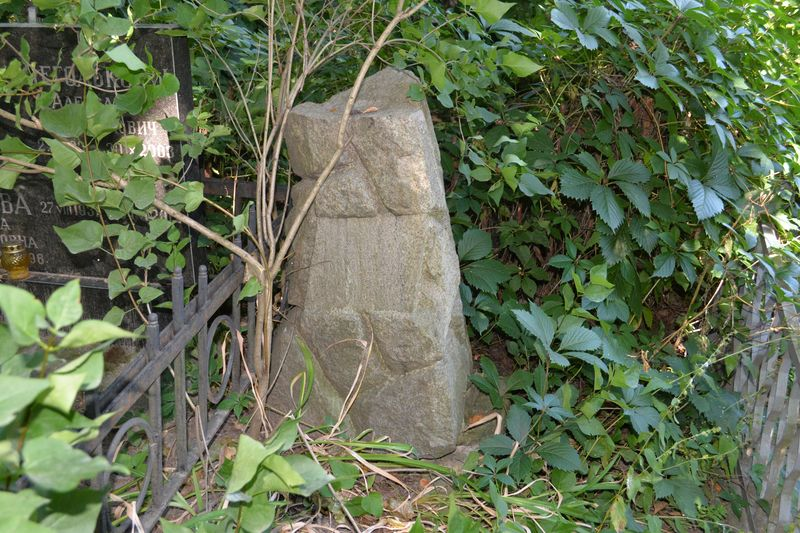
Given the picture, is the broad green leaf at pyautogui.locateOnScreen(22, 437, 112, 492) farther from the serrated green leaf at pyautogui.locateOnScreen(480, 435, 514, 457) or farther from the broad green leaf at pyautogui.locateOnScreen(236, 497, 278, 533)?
the serrated green leaf at pyautogui.locateOnScreen(480, 435, 514, 457)

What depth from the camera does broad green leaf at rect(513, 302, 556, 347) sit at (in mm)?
2344

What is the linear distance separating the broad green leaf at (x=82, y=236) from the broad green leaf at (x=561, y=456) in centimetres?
150

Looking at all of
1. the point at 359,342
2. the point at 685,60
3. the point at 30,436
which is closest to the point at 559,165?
the point at 685,60

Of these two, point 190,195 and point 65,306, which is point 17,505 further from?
point 190,195

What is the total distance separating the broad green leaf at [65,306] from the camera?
3.33 ft

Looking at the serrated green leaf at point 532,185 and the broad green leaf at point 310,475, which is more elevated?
the serrated green leaf at point 532,185

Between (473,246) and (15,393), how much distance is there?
2017 millimetres

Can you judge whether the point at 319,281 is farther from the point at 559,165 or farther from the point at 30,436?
the point at 30,436

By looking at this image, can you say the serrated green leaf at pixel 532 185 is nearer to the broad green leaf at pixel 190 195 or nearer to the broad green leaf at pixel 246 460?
the broad green leaf at pixel 190 195

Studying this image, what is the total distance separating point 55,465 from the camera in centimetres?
96

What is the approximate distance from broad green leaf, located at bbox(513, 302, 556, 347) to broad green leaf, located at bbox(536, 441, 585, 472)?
1.16ft

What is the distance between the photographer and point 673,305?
308 cm

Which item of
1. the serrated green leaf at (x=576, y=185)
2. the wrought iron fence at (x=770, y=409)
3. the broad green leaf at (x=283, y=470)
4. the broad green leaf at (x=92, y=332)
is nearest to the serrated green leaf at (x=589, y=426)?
the wrought iron fence at (x=770, y=409)

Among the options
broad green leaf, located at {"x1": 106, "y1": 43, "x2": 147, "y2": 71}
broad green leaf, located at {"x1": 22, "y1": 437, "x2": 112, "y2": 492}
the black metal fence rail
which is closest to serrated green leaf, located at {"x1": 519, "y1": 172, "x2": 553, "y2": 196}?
the black metal fence rail
